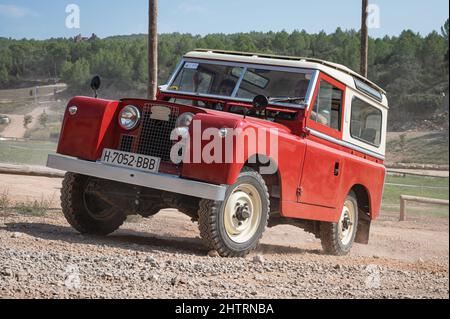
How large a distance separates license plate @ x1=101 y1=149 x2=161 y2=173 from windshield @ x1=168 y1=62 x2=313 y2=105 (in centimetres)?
173

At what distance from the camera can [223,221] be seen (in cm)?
A: 856

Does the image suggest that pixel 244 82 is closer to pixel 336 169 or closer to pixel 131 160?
pixel 336 169

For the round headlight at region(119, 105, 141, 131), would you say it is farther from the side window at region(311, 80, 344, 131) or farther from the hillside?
the hillside

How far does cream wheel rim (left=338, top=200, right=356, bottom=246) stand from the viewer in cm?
1113

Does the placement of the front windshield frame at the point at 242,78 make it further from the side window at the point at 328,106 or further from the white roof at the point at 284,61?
the side window at the point at 328,106

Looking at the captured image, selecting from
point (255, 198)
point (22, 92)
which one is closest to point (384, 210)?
point (255, 198)

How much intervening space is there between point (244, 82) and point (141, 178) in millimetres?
2304

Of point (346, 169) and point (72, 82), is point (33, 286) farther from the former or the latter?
point (72, 82)

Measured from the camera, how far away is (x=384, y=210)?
73.3ft

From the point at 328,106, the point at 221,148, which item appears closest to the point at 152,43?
the point at 328,106

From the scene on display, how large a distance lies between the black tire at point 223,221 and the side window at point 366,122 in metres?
2.62

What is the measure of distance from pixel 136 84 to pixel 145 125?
46136mm

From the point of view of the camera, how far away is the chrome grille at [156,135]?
8954 mm

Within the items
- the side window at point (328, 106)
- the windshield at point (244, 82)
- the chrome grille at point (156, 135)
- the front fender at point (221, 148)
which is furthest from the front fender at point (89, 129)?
the side window at point (328, 106)
